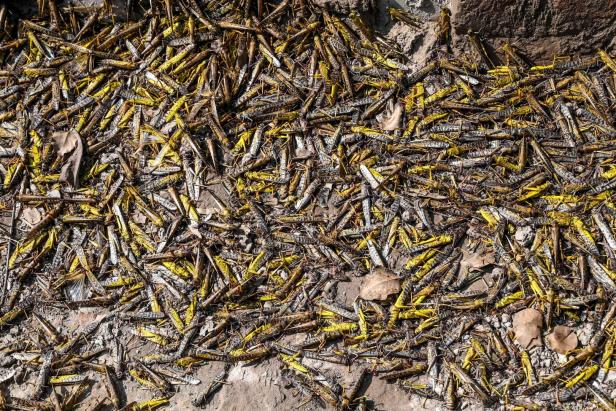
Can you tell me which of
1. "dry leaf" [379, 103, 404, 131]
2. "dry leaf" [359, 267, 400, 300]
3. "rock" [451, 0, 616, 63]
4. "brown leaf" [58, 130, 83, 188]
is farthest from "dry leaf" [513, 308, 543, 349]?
"brown leaf" [58, 130, 83, 188]

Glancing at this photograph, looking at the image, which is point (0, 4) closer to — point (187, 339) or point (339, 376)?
point (187, 339)

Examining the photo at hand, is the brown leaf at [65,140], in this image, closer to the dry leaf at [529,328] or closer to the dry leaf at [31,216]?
the dry leaf at [31,216]

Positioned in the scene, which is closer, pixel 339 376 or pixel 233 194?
pixel 339 376

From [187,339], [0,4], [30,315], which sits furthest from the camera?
[0,4]

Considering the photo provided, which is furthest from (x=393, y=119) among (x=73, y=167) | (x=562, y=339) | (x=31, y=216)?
(x=31, y=216)

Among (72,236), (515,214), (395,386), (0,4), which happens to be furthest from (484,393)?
(0,4)

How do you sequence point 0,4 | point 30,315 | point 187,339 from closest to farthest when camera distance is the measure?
point 187,339 < point 30,315 < point 0,4

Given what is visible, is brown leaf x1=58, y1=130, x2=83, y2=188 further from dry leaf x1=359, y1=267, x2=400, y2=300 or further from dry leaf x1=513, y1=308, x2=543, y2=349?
dry leaf x1=513, y1=308, x2=543, y2=349

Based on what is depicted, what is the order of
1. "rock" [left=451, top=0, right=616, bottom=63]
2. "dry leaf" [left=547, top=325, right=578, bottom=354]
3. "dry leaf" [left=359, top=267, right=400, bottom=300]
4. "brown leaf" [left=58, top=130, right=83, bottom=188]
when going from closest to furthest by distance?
"dry leaf" [left=547, top=325, right=578, bottom=354], "dry leaf" [left=359, top=267, right=400, bottom=300], "rock" [left=451, top=0, right=616, bottom=63], "brown leaf" [left=58, top=130, right=83, bottom=188]

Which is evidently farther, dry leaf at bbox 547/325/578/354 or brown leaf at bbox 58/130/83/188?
brown leaf at bbox 58/130/83/188
